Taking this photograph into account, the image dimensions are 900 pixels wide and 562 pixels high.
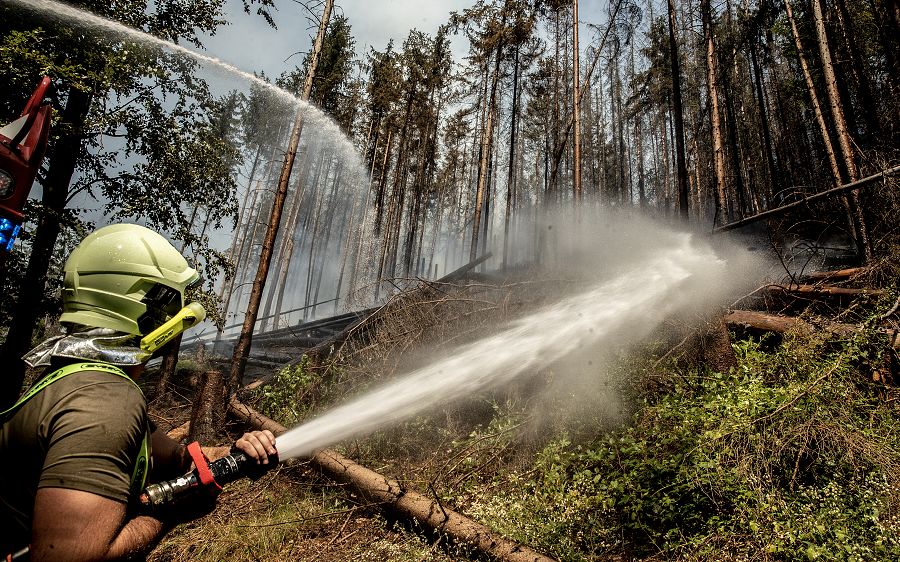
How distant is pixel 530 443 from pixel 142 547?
4.99m

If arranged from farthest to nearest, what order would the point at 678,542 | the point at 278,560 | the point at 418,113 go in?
the point at 418,113
the point at 278,560
the point at 678,542

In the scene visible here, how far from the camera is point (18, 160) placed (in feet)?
14.4

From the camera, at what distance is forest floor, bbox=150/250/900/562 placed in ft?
11.8

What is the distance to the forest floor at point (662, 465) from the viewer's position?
11.8 feet

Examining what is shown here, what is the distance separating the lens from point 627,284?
7699 millimetres

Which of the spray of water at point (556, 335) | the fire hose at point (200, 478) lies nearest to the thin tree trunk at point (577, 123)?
the spray of water at point (556, 335)

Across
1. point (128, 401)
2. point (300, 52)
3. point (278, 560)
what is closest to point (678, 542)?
point (278, 560)

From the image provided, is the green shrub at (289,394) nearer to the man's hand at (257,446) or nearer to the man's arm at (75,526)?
the man's hand at (257,446)

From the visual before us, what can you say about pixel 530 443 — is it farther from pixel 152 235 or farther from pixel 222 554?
pixel 152 235

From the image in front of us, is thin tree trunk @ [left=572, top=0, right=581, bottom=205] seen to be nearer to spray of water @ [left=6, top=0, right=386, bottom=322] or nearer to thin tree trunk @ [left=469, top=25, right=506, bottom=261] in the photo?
thin tree trunk @ [left=469, top=25, right=506, bottom=261]

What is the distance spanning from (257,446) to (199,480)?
0.83ft

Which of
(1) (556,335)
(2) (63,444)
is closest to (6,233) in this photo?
(2) (63,444)

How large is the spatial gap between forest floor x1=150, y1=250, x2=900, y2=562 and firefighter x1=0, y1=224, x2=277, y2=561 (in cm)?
335

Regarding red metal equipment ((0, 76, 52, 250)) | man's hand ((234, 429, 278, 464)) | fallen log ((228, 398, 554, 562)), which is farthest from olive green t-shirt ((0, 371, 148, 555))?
red metal equipment ((0, 76, 52, 250))
